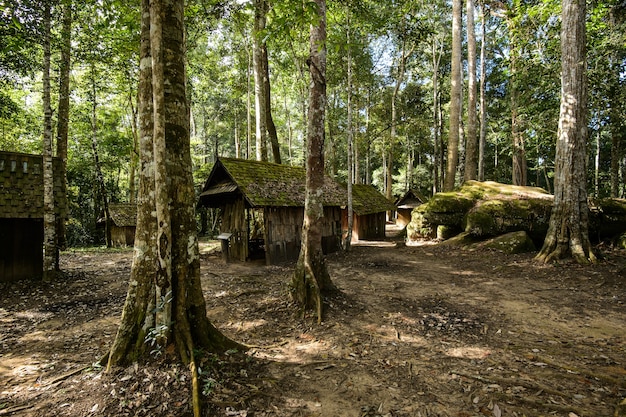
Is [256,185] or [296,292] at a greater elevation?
[256,185]

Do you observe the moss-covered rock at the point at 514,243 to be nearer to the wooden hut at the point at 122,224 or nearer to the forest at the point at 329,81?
the forest at the point at 329,81

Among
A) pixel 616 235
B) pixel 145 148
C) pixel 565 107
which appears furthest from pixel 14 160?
pixel 616 235

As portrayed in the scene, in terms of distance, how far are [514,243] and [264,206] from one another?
9.59 meters

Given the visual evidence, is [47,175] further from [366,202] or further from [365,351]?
[366,202]

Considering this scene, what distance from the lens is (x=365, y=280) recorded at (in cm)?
891

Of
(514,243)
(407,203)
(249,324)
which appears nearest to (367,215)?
(407,203)

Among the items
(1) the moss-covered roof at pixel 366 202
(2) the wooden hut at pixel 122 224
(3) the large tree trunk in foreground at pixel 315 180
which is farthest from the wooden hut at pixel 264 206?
(2) the wooden hut at pixel 122 224

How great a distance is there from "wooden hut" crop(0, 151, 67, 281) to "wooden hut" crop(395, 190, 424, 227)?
22263 mm

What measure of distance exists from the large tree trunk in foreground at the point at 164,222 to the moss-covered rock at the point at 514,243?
37.7ft

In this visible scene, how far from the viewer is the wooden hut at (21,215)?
8.73 metres

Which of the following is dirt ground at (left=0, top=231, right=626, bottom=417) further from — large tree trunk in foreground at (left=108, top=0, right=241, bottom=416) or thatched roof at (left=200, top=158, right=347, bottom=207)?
thatched roof at (left=200, top=158, right=347, bottom=207)

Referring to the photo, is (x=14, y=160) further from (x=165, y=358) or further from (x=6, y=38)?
(x=165, y=358)

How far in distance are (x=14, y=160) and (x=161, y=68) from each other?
9379 mm

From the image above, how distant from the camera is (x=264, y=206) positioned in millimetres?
11586
